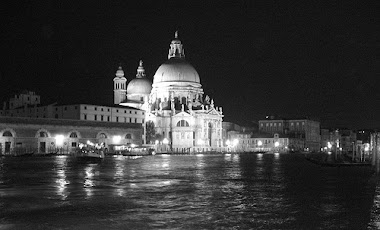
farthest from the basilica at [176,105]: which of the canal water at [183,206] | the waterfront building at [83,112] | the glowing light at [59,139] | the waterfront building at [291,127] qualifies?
the canal water at [183,206]

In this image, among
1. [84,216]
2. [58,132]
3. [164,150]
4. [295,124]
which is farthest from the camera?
[295,124]

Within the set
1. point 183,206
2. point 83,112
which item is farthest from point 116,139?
point 183,206

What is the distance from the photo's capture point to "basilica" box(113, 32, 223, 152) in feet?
320

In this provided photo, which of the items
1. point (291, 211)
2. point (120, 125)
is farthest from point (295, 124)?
point (291, 211)

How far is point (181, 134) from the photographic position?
320ft

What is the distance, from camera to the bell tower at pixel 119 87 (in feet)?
361

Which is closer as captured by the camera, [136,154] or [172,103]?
[136,154]

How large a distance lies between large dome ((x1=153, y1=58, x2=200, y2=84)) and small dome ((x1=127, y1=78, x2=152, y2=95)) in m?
6.41

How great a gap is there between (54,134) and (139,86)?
134ft

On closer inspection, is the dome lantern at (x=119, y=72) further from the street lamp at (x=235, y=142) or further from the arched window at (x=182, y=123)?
the street lamp at (x=235, y=142)

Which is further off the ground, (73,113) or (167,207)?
(73,113)

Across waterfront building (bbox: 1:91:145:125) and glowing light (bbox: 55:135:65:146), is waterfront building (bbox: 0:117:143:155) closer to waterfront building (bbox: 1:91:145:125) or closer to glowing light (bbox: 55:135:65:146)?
glowing light (bbox: 55:135:65:146)

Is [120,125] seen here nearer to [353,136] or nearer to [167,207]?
[167,207]

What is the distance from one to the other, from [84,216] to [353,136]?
167982 millimetres
